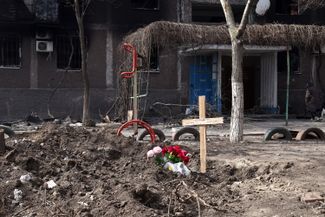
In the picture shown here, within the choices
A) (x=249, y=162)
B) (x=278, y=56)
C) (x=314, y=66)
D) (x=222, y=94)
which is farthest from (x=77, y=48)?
(x=249, y=162)

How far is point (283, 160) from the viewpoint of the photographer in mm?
8672

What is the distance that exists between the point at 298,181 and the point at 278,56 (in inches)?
718

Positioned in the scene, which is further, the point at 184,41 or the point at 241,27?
the point at 184,41

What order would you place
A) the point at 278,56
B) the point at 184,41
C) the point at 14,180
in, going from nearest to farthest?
1. the point at 14,180
2. the point at 184,41
3. the point at 278,56

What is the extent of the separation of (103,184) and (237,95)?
18.5 ft

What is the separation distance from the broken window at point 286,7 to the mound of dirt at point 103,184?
17.4 metres

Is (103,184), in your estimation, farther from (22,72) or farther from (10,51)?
(10,51)

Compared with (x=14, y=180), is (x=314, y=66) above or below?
above

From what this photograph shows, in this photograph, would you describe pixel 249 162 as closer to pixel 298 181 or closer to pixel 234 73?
pixel 298 181

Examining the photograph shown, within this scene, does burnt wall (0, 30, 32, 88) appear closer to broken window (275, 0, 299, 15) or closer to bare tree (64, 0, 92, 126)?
bare tree (64, 0, 92, 126)

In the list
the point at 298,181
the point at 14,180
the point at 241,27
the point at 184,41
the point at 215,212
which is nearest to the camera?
the point at 215,212

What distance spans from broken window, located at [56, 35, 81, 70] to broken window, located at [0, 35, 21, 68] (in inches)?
62.4

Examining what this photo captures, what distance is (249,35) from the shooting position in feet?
57.9

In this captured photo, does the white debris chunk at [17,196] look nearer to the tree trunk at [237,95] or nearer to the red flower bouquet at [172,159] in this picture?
the red flower bouquet at [172,159]
